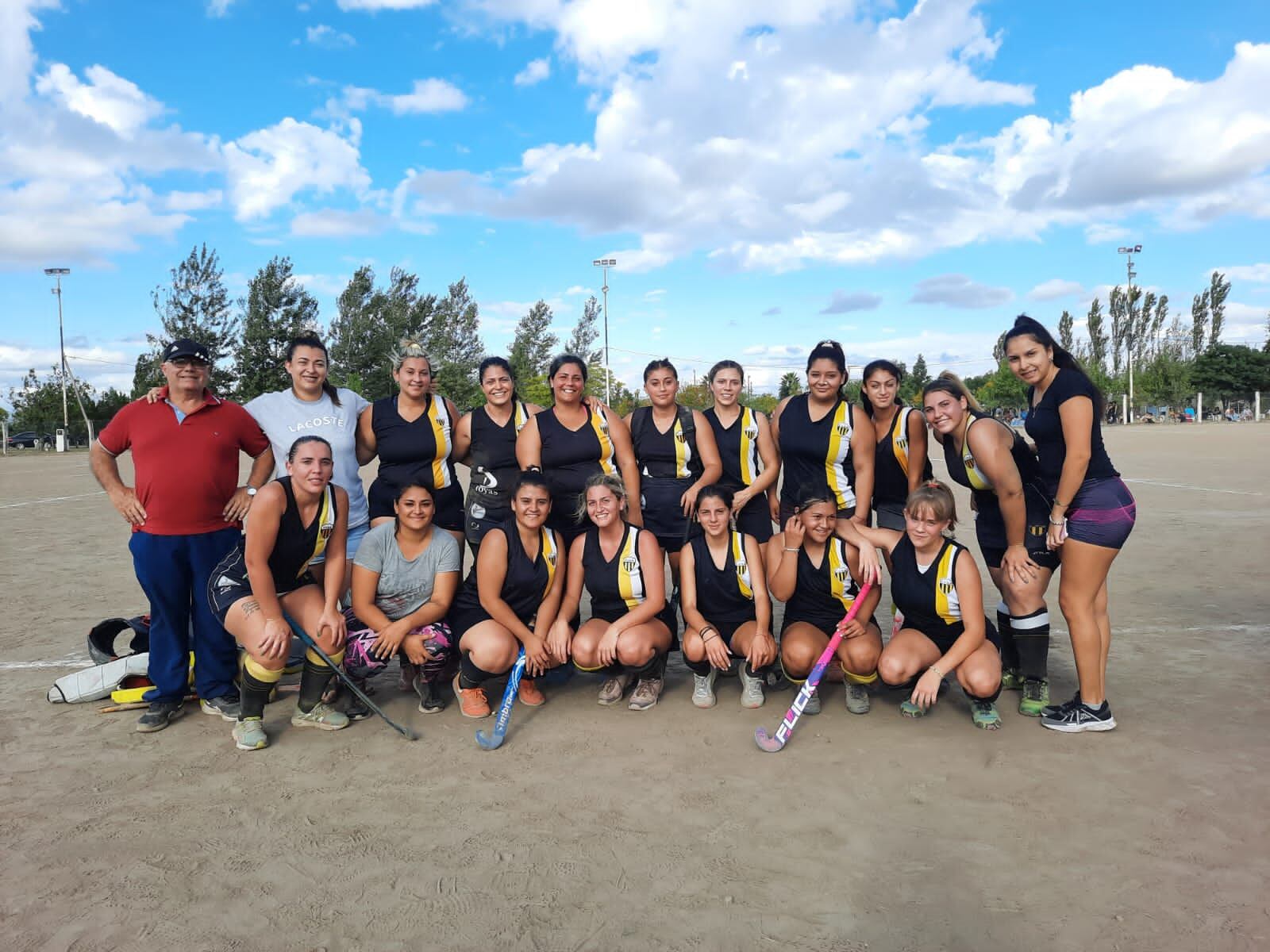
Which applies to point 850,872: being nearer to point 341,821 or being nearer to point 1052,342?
point 341,821

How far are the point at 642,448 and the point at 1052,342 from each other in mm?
2269

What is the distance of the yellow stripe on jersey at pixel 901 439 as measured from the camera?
484 cm

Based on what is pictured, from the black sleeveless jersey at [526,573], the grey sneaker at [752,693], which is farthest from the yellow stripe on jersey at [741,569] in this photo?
the black sleeveless jersey at [526,573]

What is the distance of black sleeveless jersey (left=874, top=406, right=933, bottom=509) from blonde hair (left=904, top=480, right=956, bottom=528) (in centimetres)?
63

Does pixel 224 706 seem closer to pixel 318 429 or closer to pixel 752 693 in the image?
pixel 318 429

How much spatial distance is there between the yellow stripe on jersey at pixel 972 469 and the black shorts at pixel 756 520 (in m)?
1.25

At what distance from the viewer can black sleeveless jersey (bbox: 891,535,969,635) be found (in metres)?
4.17

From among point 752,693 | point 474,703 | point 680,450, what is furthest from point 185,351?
point 752,693

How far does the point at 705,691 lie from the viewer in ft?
14.8

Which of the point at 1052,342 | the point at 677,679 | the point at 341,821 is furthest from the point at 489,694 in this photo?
the point at 1052,342

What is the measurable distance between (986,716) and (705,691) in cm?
139

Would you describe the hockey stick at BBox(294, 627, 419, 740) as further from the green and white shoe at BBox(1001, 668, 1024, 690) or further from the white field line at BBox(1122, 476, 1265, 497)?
the white field line at BBox(1122, 476, 1265, 497)

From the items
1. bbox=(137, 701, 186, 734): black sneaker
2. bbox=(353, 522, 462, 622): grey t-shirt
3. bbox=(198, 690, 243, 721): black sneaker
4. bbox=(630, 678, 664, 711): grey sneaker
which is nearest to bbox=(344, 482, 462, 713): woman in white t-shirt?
bbox=(353, 522, 462, 622): grey t-shirt

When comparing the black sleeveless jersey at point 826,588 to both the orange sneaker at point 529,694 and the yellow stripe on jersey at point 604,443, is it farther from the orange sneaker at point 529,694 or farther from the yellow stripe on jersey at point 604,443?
the orange sneaker at point 529,694
